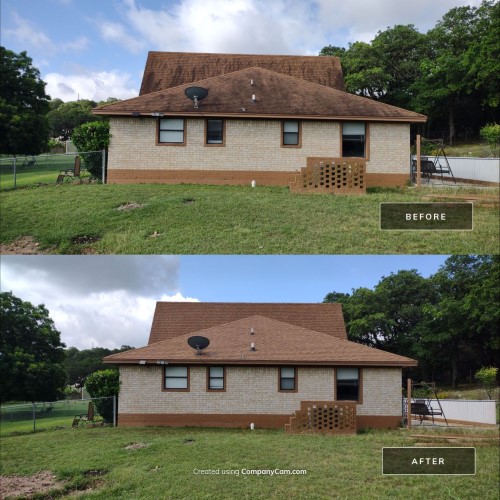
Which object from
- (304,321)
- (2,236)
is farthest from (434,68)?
(2,236)

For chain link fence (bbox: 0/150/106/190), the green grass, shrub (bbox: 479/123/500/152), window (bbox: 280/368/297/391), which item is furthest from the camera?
chain link fence (bbox: 0/150/106/190)

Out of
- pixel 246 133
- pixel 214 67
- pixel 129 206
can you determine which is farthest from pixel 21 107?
pixel 246 133

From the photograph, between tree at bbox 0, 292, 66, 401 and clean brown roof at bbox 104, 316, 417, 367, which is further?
tree at bbox 0, 292, 66, 401

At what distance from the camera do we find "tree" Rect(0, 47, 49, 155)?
10945 millimetres

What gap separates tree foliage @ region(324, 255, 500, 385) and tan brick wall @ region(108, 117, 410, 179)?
3.33 metres

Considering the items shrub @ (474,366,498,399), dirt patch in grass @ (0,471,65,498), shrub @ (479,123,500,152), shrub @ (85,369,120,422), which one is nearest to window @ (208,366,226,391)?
shrub @ (85,369,120,422)

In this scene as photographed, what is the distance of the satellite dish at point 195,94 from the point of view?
12.5 meters

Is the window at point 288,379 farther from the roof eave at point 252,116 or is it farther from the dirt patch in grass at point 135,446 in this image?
the roof eave at point 252,116

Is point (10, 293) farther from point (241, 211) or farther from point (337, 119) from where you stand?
point (337, 119)

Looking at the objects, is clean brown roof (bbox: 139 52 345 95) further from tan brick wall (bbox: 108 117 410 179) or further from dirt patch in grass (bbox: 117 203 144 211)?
dirt patch in grass (bbox: 117 203 144 211)

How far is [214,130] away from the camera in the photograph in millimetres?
12500

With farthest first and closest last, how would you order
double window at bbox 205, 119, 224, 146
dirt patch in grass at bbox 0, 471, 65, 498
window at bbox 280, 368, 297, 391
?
double window at bbox 205, 119, 224, 146
window at bbox 280, 368, 297, 391
dirt patch in grass at bbox 0, 471, 65, 498

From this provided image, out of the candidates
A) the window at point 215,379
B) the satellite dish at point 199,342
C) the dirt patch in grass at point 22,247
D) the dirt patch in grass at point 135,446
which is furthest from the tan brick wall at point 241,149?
the dirt patch in grass at point 135,446

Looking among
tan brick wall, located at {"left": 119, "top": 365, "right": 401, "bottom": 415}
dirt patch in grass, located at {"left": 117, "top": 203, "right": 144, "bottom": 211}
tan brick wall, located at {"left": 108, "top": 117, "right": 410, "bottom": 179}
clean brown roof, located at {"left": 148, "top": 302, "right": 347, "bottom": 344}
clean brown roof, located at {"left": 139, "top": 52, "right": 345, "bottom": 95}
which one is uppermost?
clean brown roof, located at {"left": 139, "top": 52, "right": 345, "bottom": 95}
